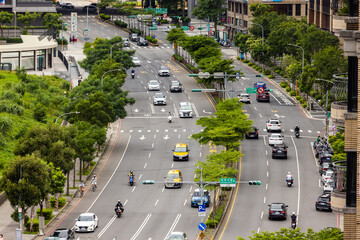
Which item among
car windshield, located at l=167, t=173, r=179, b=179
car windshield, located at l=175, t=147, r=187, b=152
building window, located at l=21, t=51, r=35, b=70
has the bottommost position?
car windshield, located at l=167, t=173, r=179, b=179

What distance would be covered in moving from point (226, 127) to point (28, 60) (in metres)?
70.6

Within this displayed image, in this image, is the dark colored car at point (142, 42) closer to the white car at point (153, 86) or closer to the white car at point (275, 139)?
the white car at point (153, 86)

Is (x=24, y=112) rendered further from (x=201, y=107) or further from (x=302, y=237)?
(x=302, y=237)

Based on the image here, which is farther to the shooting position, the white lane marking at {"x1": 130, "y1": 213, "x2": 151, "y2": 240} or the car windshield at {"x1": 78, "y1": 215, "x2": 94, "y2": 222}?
the car windshield at {"x1": 78, "y1": 215, "x2": 94, "y2": 222}

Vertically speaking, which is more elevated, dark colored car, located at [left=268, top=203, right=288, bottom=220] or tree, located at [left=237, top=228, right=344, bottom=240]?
tree, located at [left=237, top=228, right=344, bottom=240]

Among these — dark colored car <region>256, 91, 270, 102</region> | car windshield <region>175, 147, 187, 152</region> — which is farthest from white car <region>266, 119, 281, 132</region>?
dark colored car <region>256, 91, 270, 102</region>

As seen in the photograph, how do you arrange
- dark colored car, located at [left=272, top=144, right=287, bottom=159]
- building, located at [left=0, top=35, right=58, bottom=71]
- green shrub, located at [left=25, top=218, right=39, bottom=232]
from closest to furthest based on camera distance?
1. green shrub, located at [left=25, top=218, right=39, bottom=232]
2. dark colored car, located at [left=272, top=144, right=287, bottom=159]
3. building, located at [left=0, top=35, right=58, bottom=71]

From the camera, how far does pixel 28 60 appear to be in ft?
520

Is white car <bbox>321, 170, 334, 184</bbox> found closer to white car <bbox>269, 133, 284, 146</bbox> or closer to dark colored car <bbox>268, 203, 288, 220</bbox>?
dark colored car <bbox>268, 203, 288, 220</bbox>

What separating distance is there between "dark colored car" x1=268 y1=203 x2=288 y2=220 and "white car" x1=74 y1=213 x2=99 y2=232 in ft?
52.0


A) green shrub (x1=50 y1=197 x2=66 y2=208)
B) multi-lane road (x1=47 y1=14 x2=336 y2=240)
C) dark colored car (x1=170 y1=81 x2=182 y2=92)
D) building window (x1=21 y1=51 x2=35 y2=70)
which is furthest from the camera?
building window (x1=21 y1=51 x2=35 y2=70)

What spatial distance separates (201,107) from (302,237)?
80455 mm

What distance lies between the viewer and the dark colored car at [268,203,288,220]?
78.6 metres

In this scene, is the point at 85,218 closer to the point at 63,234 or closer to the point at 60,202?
the point at 63,234
